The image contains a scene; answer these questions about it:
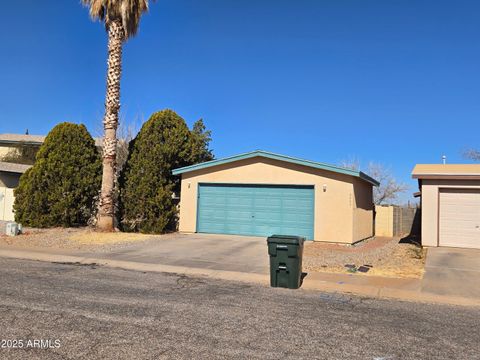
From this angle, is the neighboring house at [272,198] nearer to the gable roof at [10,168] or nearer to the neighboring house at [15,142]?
the gable roof at [10,168]

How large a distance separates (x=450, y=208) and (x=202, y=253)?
10.0 meters

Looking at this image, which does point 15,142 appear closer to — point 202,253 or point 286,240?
point 202,253

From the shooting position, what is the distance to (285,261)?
925cm

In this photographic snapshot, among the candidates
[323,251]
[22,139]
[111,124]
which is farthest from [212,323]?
[22,139]

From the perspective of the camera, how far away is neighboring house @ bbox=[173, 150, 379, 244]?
57.0 ft

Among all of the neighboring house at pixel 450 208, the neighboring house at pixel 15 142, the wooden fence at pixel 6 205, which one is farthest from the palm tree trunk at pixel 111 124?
the neighboring house at pixel 15 142

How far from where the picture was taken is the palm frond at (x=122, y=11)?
19000mm

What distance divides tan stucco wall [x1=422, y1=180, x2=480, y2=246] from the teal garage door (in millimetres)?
4374

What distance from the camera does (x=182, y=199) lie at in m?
19.9

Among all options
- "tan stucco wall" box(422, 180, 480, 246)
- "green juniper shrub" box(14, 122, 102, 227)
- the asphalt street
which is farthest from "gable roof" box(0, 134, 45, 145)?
"tan stucco wall" box(422, 180, 480, 246)

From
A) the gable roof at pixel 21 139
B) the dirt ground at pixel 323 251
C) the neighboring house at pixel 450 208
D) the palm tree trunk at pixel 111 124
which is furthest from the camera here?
the gable roof at pixel 21 139

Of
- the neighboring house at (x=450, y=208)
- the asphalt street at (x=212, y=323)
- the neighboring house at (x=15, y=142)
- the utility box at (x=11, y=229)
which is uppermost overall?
the neighboring house at (x=15, y=142)

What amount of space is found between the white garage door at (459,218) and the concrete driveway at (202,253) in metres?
7.18

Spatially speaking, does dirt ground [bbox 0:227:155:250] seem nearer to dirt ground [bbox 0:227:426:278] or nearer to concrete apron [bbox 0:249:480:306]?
dirt ground [bbox 0:227:426:278]
